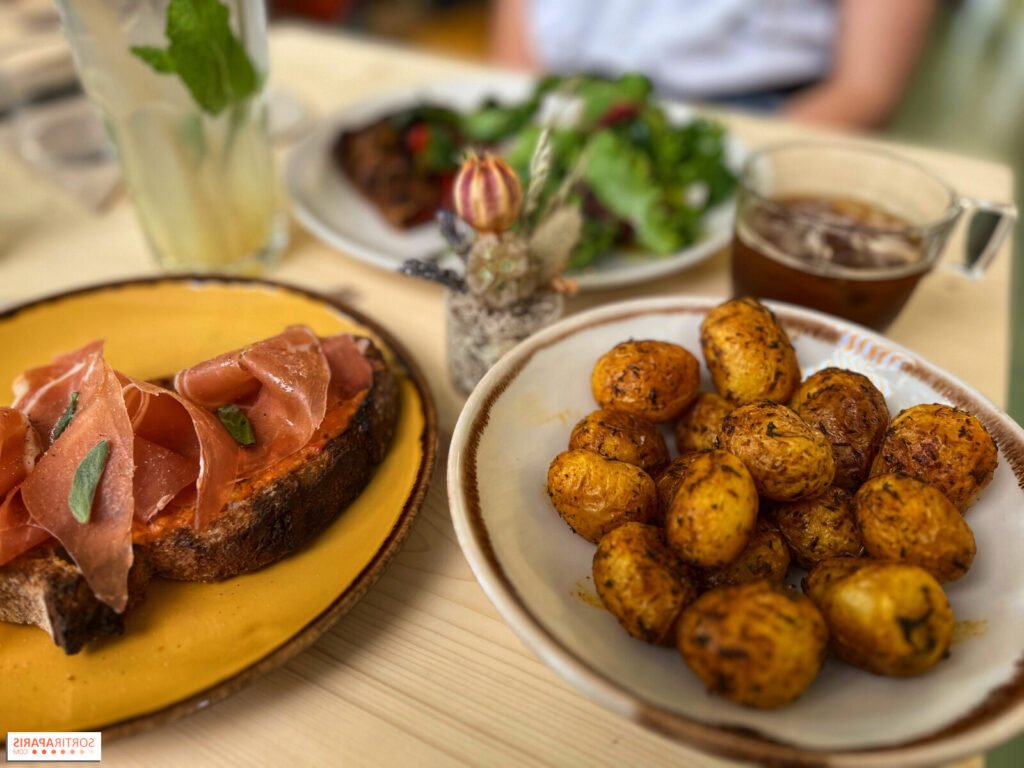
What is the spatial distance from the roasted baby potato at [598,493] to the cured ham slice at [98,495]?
19.8 inches

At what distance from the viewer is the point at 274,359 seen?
1.00m

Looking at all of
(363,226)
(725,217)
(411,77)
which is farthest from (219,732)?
(411,77)

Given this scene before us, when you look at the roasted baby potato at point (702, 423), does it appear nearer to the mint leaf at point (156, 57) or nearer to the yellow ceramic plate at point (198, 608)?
the yellow ceramic plate at point (198, 608)

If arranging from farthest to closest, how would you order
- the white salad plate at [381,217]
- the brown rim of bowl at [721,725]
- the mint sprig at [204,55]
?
the white salad plate at [381,217], the mint sprig at [204,55], the brown rim of bowl at [721,725]

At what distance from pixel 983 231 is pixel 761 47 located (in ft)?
4.96

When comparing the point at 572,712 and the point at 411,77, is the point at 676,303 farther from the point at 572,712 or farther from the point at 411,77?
the point at 411,77

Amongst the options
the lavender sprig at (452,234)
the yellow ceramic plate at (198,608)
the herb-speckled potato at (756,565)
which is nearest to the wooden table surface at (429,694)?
the yellow ceramic plate at (198,608)

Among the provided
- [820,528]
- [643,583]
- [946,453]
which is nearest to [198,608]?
[643,583]

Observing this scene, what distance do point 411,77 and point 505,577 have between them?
2072mm

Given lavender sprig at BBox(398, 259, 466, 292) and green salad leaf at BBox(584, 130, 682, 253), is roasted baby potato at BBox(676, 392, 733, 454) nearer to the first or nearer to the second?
lavender sprig at BBox(398, 259, 466, 292)

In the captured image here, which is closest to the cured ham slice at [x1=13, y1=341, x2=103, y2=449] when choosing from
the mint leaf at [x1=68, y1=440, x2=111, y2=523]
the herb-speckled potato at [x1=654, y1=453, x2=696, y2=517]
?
the mint leaf at [x1=68, y1=440, x2=111, y2=523]

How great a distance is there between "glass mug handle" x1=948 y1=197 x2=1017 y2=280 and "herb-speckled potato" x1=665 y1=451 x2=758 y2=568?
0.81 m

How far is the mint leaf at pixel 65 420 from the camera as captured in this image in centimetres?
93

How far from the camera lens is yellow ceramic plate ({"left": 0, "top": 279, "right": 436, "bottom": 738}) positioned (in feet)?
2.48
